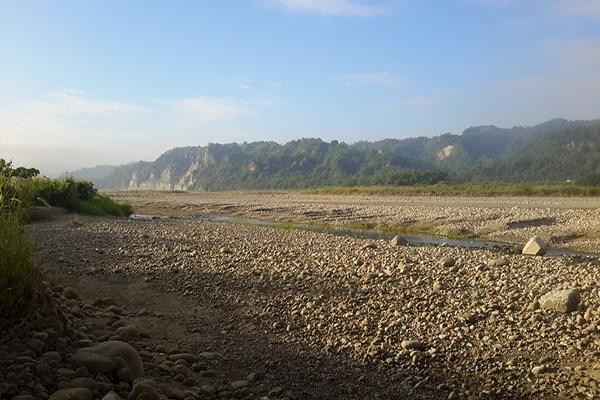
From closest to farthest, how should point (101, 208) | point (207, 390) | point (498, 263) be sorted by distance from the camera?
point (207, 390) → point (498, 263) → point (101, 208)

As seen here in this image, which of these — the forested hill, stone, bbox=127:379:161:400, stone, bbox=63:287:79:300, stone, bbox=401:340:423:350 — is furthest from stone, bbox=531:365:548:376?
the forested hill

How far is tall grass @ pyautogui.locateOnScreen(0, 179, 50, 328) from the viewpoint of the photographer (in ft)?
16.2

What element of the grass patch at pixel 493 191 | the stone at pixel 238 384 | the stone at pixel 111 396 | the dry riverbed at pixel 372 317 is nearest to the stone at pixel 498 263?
the dry riverbed at pixel 372 317

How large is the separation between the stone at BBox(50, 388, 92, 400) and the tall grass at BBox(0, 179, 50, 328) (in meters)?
1.29

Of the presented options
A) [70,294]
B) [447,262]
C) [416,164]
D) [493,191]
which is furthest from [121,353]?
[416,164]

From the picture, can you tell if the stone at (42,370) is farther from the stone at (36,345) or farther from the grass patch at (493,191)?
the grass patch at (493,191)

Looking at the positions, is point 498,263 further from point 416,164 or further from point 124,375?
point 416,164

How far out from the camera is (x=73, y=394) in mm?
4074

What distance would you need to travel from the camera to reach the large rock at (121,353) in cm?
508

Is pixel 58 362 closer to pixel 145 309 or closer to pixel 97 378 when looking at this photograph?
pixel 97 378

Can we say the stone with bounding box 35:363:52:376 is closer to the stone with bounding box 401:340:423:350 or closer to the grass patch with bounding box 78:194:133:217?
the stone with bounding box 401:340:423:350

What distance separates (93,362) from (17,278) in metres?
1.35

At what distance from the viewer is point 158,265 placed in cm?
1191

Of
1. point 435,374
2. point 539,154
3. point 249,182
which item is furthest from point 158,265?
point 249,182
